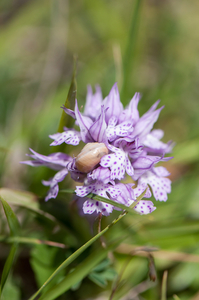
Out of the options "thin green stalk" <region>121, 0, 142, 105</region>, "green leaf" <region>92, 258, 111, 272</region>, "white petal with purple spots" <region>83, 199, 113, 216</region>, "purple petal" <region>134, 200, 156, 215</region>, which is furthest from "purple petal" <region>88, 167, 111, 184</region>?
"thin green stalk" <region>121, 0, 142, 105</region>

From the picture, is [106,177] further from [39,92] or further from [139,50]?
[139,50]

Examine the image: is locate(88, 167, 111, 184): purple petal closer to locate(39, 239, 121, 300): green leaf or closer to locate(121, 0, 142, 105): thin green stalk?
locate(39, 239, 121, 300): green leaf

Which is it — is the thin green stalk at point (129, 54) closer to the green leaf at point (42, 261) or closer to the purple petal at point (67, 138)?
the purple petal at point (67, 138)

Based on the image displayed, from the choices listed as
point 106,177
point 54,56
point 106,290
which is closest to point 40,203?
point 106,177

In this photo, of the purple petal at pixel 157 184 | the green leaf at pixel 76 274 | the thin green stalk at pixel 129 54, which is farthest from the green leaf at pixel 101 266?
the thin green stalk at pixel 129 54

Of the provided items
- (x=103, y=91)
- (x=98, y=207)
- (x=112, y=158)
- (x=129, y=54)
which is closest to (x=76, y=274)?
(x=98, y=207)

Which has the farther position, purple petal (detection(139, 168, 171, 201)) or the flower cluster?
purple petal (detection(139, 168, 171, 201))

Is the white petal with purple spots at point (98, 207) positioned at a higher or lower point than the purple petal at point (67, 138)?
lower
